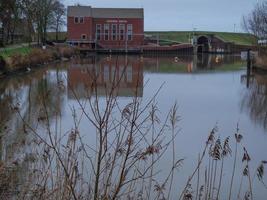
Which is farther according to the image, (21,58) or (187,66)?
(187,66)

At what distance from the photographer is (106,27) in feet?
231

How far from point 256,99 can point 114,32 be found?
163 feet

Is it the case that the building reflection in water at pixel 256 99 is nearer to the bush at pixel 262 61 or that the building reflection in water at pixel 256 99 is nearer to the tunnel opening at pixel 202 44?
the bush at pixel 262 61

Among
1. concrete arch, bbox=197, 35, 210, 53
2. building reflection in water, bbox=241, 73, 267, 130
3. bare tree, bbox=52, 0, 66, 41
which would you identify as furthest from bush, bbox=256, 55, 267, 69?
concrete arch, bbox=197, 35, 210, 53

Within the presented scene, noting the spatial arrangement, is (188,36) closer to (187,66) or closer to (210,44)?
(210,44)

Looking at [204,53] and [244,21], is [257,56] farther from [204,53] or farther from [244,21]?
[204,53]

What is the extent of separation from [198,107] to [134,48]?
51995 mm

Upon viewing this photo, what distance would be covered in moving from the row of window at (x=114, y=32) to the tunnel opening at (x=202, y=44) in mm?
15059

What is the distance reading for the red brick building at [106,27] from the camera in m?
69.1

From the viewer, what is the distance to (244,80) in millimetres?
31578

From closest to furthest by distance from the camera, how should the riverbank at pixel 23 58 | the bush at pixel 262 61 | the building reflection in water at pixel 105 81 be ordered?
the building reflection in water at pixel 105 81, the riverbank at pixel 23 58, the bush at pixel 262 61

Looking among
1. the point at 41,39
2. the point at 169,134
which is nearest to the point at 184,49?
the point at 41,39

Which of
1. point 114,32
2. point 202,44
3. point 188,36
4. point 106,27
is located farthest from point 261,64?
point 188,36

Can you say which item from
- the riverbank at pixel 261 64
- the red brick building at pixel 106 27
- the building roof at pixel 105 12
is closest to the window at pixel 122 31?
the red brick building at pixel 106 27
